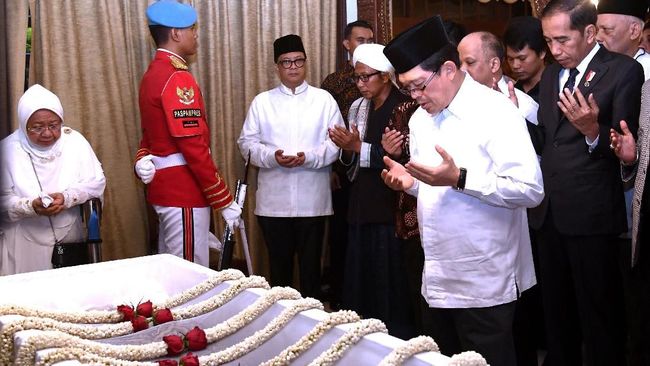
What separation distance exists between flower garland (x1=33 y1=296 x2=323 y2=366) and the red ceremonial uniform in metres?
1.69

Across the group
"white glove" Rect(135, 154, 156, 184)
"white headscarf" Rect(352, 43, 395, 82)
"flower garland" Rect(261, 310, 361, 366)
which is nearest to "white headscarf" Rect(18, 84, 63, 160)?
"white glove" Rect(135, 154, 156, 184)

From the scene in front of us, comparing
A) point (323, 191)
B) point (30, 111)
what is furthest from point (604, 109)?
point (30, 111)

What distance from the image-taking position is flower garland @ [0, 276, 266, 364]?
1.54 meters

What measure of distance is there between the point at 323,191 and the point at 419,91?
1815 millimetres

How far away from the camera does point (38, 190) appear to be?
313 cm

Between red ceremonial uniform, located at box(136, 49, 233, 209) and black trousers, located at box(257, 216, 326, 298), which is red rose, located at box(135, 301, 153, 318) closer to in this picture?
red ceremonial uniform, located at box(136, 49, 233, 209)

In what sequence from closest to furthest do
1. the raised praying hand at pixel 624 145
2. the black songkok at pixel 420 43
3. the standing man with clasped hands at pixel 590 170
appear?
the black songkok at pixel 420 43, the raised praying hand at pixel 624 145, the standing man with clasped hands at pixel 590 170

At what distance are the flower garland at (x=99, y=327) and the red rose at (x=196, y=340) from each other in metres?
0.19

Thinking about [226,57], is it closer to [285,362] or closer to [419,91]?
[419,91]

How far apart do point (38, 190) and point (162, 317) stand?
63.8 inches

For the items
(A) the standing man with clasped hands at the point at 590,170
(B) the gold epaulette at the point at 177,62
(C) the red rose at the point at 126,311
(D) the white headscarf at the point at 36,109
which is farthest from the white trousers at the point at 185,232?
(A) the standing man with clasped hands at the point at 590,170

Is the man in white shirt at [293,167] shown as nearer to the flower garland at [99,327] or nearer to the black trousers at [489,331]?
the black trousers at [489,331]

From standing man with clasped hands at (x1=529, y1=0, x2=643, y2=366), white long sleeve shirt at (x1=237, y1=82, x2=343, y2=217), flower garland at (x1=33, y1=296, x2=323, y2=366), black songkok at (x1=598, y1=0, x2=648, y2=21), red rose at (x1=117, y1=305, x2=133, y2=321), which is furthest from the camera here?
white long sleeve shirt at (x1=237, y1=82, x2=343, y2=217)

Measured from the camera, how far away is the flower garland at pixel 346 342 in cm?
142
